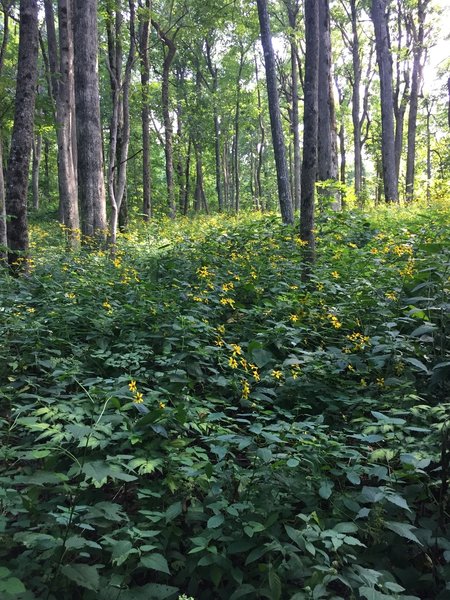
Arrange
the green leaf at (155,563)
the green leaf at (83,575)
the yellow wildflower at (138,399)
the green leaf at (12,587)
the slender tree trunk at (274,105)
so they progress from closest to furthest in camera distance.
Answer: the green leaf at (12,587)
the green leaf at (83,575)
the green leaf at (155,563)
the yellow wildflower at (138,399)
the slender tree trunk at (274,105)

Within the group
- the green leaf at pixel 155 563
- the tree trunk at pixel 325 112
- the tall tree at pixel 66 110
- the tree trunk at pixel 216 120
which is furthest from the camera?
the tree trunk at pixel 216 120

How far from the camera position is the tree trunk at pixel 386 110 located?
13.7 meters

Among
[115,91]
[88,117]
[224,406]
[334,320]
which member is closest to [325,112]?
[115,91]

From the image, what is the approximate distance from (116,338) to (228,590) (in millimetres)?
2549

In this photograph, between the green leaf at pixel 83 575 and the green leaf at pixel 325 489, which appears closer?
the green leaf at pixel 83 575

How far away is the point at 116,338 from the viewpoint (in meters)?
4.12

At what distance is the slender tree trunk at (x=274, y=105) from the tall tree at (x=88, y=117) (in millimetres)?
3768

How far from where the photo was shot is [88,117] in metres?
8.54

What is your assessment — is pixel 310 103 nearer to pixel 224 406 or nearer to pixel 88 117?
pixel 224 406

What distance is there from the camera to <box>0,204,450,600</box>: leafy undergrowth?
1972 millimetres

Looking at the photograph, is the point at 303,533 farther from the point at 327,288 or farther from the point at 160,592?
the point at 327,288

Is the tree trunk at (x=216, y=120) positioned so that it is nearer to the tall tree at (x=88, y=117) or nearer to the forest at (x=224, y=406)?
the tall tree at (x=88, y=117)

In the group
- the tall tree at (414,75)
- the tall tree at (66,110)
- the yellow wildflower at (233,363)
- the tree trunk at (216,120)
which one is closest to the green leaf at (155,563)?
the yellow wildflower at (233,363)

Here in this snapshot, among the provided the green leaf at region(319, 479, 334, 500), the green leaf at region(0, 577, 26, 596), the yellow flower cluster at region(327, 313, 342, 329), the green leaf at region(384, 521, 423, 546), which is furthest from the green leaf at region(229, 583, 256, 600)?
the yellow flower cluster at region(327, 313, 342, 329)
